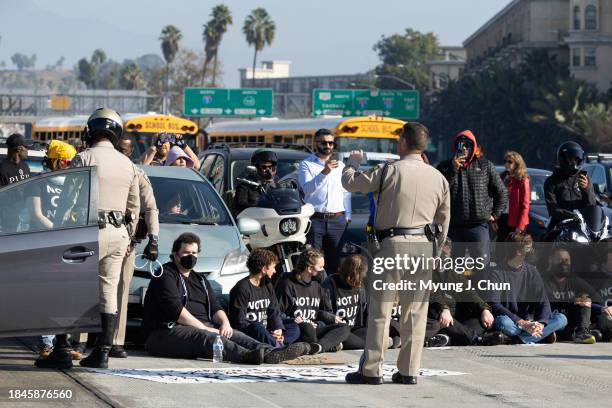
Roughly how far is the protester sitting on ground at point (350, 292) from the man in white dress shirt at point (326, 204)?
68.8 inches

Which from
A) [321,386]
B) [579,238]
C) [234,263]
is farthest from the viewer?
[579,238]

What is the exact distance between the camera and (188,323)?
11.1 meters

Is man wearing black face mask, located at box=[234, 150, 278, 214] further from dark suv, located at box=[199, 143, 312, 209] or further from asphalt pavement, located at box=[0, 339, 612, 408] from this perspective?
asphalt pavement, located at box=[0, 339, 612, 408]

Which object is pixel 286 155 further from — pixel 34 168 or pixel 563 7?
pixel 563 7

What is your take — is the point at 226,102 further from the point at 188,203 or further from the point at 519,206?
the point at 188,203

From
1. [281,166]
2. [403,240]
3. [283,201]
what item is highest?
[281,166]

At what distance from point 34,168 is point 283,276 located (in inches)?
243

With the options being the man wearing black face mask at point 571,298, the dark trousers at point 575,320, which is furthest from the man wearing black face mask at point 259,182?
the dark trousers at point 575,320

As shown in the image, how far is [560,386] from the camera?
9.98 m

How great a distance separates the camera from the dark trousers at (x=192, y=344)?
10898 millimetres

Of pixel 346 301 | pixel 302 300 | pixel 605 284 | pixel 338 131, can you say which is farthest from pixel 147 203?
pixel 338 131

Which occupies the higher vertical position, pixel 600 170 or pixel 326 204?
pixel 600 170

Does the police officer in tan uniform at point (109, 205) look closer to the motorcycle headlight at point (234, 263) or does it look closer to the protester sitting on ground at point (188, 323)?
the protester sitting on ground at point (188, 323)

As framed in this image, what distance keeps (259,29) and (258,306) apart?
12035cm
